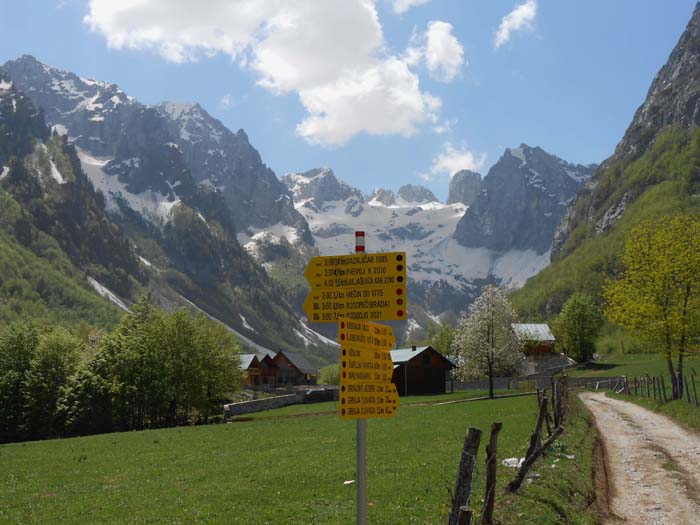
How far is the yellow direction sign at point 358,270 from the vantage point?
831 cm

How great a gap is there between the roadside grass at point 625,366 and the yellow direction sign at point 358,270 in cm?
8498

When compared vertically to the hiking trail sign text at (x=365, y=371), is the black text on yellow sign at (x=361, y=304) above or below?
above

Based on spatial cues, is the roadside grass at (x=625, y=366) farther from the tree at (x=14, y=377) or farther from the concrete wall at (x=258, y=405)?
the tree at (x=14, y=377)

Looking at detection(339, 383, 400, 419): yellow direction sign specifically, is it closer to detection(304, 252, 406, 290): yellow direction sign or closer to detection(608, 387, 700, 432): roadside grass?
detection(304, 252, 406, 290): yellow direction sign

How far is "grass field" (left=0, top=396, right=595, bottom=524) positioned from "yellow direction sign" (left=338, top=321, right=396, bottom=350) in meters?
7.67

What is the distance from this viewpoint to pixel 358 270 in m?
8.50

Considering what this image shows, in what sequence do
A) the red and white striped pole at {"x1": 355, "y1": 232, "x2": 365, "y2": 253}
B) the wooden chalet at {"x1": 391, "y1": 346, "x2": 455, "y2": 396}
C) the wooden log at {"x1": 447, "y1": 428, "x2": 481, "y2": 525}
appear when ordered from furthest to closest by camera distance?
the wooden chalet at {"x1": 391, "y1": 346, "x2": 455, "y2": 396}, the wooden log at {"x1": 447, "y1": 428, "x2": 481, "y2": 525}, the red and white striped pole at {"x1": 355, "y1": 232, "x2": 365, "y2": 253}

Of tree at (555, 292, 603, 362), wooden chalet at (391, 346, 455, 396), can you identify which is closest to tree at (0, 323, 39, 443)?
wooden chalet at (391, 346, 455, 396)

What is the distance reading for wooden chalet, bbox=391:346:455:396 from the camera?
100000mm

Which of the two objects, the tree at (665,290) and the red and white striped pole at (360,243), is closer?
the red and white striped pole at (360,243)

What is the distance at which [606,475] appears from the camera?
69.8ft

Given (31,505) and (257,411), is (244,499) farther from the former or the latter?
(257,411)

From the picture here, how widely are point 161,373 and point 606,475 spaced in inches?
2111

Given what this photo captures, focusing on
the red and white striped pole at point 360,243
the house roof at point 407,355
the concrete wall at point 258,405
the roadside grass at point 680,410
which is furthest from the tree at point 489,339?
the red and white striped pole at point 360,243
